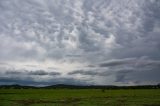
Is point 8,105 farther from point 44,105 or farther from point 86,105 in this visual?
point 86,105

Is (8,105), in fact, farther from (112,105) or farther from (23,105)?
(112,105)

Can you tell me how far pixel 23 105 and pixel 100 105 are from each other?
14.3 m

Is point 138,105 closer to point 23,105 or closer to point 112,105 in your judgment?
point 112,105

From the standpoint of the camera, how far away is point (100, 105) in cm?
5522

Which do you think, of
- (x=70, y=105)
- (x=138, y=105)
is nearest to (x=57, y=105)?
(x=70, y=105)

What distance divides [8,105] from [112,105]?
1888 centimetres

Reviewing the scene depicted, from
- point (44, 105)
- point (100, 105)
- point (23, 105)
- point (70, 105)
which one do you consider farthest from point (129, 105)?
point (23, 105)

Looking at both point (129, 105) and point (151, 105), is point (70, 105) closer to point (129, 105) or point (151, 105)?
point (129, 105)

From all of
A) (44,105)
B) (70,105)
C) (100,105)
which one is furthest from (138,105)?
(44,105)

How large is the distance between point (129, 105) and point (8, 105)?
21.8 metres

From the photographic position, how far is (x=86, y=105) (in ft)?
179

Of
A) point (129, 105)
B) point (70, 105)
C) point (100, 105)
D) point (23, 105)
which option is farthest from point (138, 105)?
point (23, 105)

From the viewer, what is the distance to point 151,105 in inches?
2106

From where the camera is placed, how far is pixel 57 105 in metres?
55.0
